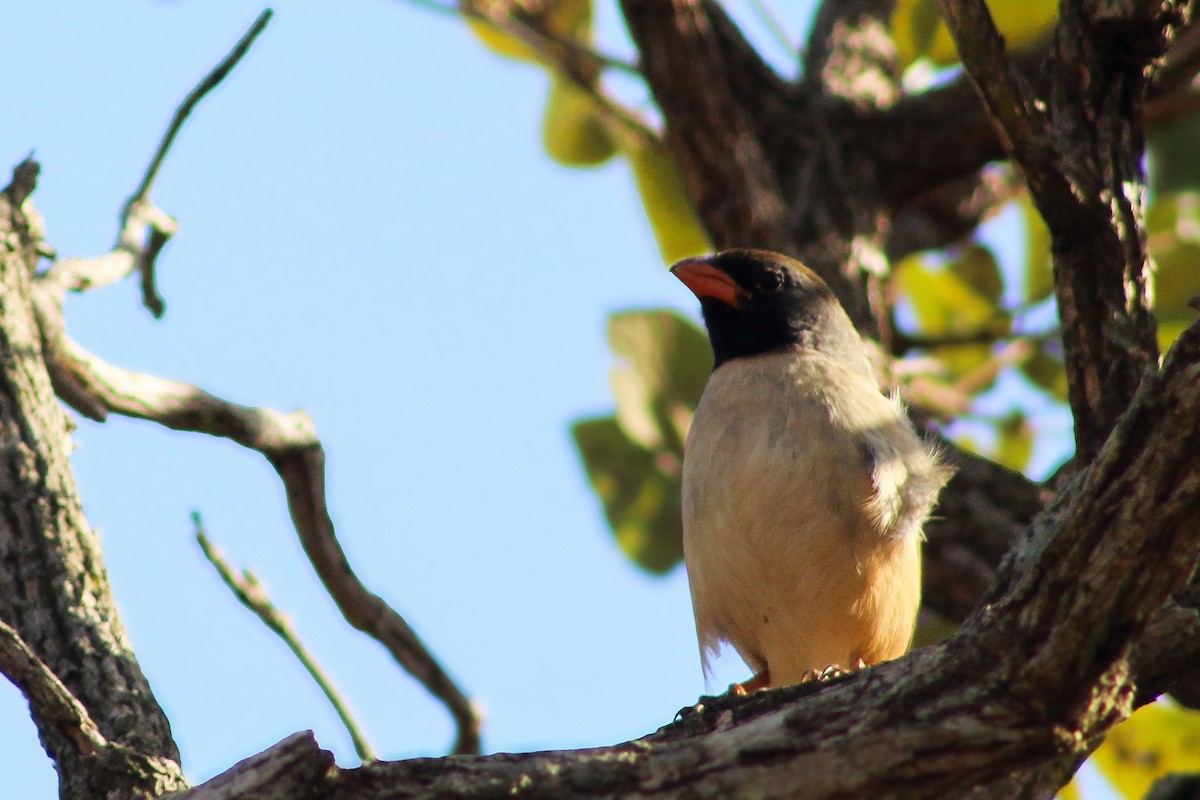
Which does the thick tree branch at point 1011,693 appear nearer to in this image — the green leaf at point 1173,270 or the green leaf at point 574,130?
the green leaf at point 1173,270

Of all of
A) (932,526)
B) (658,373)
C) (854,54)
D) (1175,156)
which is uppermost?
(854,54)

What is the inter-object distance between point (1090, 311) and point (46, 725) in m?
3.10

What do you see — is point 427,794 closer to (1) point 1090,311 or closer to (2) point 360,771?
(2) point 360,771

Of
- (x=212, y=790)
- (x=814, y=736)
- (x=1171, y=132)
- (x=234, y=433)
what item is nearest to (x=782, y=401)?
(x=234, y=433)

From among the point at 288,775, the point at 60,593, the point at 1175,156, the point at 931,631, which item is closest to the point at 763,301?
the point at 931,631

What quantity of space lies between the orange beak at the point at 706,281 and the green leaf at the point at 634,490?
686 millimetres

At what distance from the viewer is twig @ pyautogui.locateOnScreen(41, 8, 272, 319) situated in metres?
4.09

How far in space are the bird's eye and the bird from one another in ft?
1.32

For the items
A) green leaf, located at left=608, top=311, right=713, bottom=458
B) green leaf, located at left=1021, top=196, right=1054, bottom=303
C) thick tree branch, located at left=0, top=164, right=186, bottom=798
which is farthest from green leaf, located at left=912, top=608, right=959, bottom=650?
thick tree branch, located at left=0, top=164, right=186, bottom=798

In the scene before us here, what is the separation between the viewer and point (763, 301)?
5.60 m

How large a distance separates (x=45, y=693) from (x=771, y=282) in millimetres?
3417

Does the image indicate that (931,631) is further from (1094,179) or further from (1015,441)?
(1094,179)

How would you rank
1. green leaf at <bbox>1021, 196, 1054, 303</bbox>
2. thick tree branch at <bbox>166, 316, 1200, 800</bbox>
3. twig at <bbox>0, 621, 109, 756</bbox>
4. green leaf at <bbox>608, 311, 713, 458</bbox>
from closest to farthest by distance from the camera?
thick tree branch at <bbox>166, 316, 1200, 800</bbox> → twig at <bbox>0, 621, 109, 756</bbox> → green leaf at <bbox>608, 311, 713, 458</bbox> → green leaf at <bbox>1021, 196, 1054, 303</bbox>

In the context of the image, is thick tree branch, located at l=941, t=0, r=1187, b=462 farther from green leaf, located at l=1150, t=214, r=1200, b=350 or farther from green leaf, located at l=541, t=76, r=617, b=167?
green leaf, located at l=541, t=76, r=617, b=167
